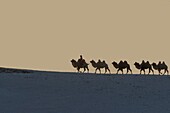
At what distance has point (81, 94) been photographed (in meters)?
24.3

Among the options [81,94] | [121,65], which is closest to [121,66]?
[121,65]

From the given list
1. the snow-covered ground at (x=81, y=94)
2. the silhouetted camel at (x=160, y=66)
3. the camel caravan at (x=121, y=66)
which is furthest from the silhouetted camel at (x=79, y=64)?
the snow-covered ground at (x=81, y=94)

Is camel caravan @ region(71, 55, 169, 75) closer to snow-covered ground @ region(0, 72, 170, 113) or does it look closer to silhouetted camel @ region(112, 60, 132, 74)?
silhouetted camel @ region(112, 60, 132, 74)

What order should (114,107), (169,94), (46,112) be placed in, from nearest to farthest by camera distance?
(46,112), (114,107), (169,94)

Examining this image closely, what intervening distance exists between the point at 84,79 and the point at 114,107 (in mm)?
7492

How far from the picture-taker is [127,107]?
2147 centimetres

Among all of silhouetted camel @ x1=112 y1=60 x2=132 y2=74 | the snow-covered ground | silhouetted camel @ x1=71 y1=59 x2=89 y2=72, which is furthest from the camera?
silhouetted camel @ x1=112 y1=60 x2=132 y2=74

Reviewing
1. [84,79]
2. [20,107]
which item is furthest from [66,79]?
[20,107]

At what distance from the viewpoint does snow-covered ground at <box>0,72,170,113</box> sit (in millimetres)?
20844

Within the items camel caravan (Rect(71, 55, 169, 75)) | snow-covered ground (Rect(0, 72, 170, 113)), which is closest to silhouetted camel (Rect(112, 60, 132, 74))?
camel caravan (Rect(71, 55, 169, 75))

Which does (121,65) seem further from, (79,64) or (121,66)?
(79,64)

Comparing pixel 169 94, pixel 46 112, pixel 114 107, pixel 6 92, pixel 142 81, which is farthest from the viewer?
pixel 142 81

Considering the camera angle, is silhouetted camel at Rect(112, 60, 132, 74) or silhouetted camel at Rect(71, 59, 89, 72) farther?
silhouetted camel at Rect(112, 60, 132, 74)

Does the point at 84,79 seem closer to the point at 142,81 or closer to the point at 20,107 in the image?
the point at 142,81
